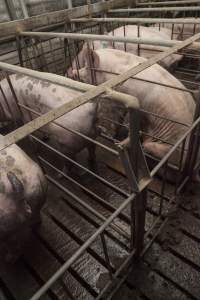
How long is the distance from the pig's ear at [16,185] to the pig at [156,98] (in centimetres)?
98

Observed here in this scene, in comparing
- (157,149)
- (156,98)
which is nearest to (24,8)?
(156,98)

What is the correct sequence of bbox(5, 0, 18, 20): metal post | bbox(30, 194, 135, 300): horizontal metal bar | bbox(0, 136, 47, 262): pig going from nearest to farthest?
bbox(30, 194, 135, 300): horizontal metal bar
bbox(0, 136, 47, 262): pig
bbox(5, 0, 18, 20): metal post

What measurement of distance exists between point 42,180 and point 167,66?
217 centimetres

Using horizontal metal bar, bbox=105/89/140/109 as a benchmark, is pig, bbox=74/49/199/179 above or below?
below

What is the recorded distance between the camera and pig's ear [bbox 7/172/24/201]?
125 cm

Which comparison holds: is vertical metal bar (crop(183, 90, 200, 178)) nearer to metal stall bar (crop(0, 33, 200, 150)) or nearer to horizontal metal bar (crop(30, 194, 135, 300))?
metal stall bar (crop(0, 33, 200, 150))

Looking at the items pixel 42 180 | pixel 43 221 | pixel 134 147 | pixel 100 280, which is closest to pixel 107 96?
pixel 134 147

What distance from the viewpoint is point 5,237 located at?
132 centimetres

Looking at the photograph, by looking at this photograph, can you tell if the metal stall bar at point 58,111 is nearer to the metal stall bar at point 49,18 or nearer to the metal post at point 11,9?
the metal stall bar at point 49,18

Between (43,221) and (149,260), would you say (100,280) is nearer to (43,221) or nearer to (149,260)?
(149,260)

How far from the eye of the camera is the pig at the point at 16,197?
4.11ft

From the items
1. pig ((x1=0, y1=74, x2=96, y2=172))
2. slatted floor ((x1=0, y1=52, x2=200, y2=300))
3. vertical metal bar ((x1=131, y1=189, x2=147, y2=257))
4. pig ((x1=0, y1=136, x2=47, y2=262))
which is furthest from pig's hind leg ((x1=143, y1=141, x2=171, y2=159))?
pig ((x1=0, y1=136, x2=47, y2=262))

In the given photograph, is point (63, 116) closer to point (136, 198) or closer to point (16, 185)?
point (16, 185)

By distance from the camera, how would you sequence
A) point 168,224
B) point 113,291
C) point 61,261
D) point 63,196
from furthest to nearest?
point 63,196, point 168,224, point 61,261, point 113,291
